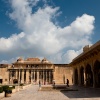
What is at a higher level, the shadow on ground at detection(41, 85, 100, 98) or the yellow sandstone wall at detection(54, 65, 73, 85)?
the yellow sandstone wall at detection(54, 65, 73, 85)

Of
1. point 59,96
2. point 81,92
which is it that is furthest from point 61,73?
point 59,96

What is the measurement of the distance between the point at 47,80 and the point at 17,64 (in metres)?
11.9

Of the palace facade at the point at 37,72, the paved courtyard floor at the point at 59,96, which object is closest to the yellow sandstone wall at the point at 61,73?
the palace facade at the point at 37,72

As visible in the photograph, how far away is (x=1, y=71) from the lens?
7581cm

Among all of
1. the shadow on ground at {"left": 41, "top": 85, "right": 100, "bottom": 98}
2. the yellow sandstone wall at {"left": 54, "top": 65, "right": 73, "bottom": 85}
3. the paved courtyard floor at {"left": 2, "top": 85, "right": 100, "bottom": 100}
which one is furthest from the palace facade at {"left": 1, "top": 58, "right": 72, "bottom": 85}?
the paved courtyard floor at {"left": 2, "top": 85, "right": 100, "bottom": 100}

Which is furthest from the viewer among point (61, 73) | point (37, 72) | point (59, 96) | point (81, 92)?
point (61, 73)

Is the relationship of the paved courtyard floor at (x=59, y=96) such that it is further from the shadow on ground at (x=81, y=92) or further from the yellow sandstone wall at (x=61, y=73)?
the yellow sandstone wall at (x=61, y=73)

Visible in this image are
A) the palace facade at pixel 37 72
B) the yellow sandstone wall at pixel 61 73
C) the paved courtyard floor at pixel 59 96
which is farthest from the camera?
the yellow sandstone wall at pixel 61 73

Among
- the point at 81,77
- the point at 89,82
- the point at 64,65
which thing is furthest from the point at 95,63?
the point at 64,65

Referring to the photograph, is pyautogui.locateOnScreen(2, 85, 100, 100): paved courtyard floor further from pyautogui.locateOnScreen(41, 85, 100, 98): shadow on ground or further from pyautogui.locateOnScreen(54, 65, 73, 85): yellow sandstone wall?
pyautogui.locateOnScreen(54, 65, 73, 85): yellow sandstone wall

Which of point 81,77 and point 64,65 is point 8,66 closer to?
point 64,65

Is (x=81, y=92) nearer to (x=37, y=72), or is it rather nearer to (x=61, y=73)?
(x=61, y=73)

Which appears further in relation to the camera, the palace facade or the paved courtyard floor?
the palace facade

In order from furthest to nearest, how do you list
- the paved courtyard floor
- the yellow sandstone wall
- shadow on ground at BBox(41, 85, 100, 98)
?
the yellow sandstone wall → shadow on ground at BBox(41, 85, 100, 98) → the paved courtyard floor
